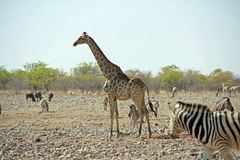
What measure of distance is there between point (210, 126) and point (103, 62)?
6.96 meters

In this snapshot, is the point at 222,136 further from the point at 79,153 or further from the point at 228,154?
the point at 79,153

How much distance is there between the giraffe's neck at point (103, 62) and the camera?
14.3m

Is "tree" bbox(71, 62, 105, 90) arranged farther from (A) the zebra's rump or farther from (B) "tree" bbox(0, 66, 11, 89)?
(A) the zebra's rump

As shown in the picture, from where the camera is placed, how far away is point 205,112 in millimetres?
8281

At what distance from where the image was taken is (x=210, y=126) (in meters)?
8.01

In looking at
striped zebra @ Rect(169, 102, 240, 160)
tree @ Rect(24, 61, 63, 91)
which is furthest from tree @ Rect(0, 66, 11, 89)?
striped zebra @ Rect(169, 102, 240, 160)

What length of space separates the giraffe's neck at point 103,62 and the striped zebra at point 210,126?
586cm

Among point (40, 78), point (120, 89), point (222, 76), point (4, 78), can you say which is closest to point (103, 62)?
point (120, 89)

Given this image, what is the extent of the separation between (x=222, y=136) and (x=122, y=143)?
4.59 m

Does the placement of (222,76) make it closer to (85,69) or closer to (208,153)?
(85,69)

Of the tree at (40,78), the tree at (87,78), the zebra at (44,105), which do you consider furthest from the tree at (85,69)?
the zebra at (44,105)

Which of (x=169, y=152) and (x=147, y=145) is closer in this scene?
(x=169, y=152)

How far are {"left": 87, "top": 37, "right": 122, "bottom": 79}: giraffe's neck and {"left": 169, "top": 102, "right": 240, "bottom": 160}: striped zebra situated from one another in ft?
19.2

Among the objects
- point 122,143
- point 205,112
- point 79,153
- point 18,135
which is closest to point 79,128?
point 18,135
